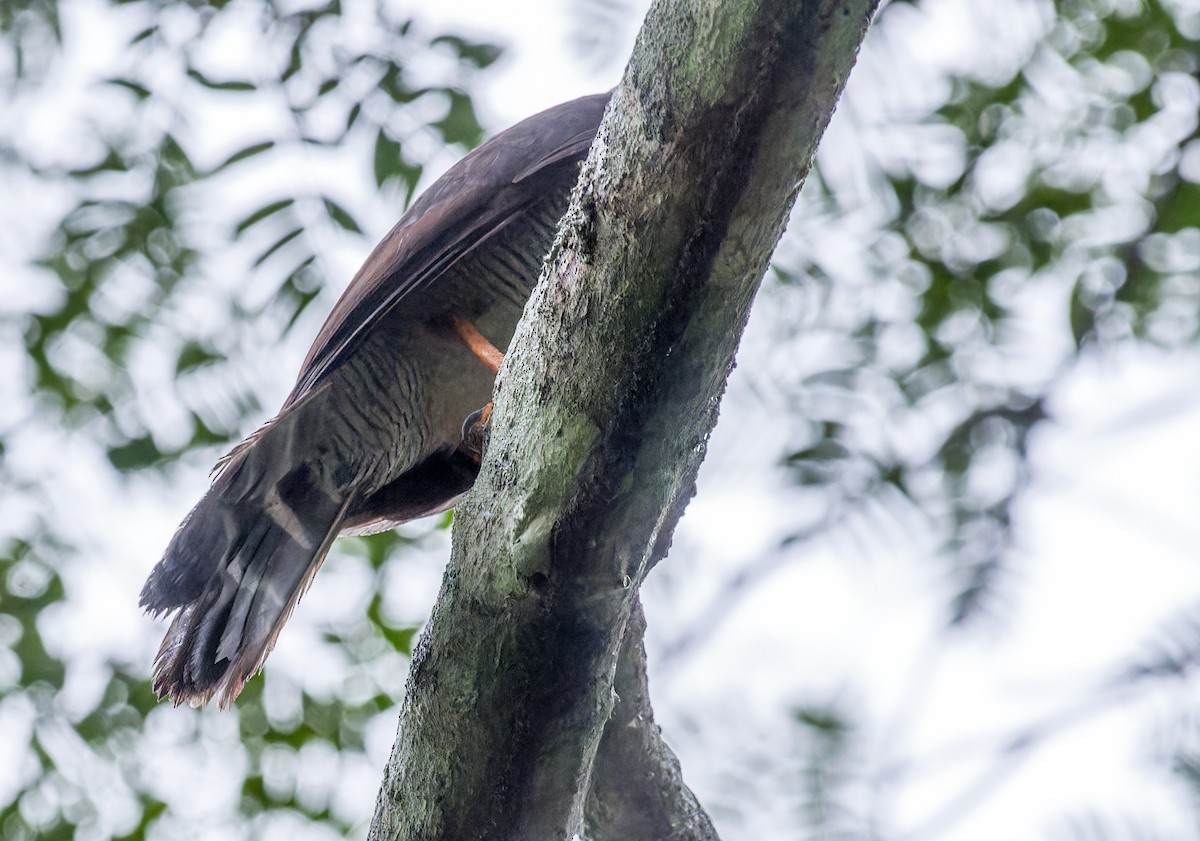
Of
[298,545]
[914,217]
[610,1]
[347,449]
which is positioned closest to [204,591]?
[298,545]

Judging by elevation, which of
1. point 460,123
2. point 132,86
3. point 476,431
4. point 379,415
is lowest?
point 379,415

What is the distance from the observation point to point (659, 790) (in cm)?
225

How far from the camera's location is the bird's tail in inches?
103

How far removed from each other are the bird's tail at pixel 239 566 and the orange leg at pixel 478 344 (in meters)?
0.45

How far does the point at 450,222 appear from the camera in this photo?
103 inches

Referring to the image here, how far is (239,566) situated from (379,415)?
1.61ft

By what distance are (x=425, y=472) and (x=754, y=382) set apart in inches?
44.4

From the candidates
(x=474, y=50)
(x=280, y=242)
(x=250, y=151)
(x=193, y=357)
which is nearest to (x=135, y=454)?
(x=193, y=357)

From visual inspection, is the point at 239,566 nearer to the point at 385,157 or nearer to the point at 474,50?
the point at 385,157

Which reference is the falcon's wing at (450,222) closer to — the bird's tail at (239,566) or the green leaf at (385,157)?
the bird's tail at (239,566)

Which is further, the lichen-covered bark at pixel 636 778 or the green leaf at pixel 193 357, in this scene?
the green leaf at pixel 193 357

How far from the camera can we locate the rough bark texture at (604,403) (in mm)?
1395

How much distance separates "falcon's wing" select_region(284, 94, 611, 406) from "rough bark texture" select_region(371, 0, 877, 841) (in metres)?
0.85

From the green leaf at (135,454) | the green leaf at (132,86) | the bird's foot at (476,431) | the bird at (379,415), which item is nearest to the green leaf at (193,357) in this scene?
the green leaf at (135,454)
